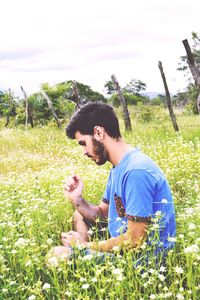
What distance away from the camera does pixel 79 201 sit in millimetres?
4102

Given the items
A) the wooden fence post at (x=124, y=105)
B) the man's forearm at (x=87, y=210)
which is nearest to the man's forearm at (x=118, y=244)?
Result: the man's forearm at (x=87, y=210)

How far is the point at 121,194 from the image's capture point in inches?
134

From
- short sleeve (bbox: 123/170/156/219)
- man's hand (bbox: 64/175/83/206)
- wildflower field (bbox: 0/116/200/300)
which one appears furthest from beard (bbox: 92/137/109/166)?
wildflower field (bbox: 0/116/200/300)

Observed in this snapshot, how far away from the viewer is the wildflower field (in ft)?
9.81

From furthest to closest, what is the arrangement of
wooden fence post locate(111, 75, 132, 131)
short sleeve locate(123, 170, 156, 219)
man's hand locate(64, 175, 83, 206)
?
wooden fence post locate(111, 75, 132, 131) < man's hand locate(64, 175, 83, 206) < short sleeve locate(123, 170, 156, 219)

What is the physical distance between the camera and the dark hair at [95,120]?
11.7 ft

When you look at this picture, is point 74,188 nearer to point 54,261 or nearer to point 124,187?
point 124,187

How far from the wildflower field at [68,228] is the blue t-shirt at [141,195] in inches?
7.3

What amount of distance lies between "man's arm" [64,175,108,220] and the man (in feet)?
0.22

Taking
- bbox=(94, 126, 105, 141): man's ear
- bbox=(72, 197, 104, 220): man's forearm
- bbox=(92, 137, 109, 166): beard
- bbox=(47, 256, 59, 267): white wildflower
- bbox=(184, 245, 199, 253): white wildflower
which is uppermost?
bbox=(94, 126, 105, 141): man's ear

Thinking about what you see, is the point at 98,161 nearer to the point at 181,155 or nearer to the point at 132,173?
the point at 132,173

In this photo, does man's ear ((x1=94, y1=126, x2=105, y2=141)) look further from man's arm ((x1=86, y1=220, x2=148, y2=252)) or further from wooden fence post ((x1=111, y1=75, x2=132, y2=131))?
wooden fence post ((x1=111, y1=75, x2=132, y2=131))

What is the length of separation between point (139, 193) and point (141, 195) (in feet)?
0.06

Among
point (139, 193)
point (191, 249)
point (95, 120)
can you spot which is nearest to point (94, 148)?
point (95, 120)
